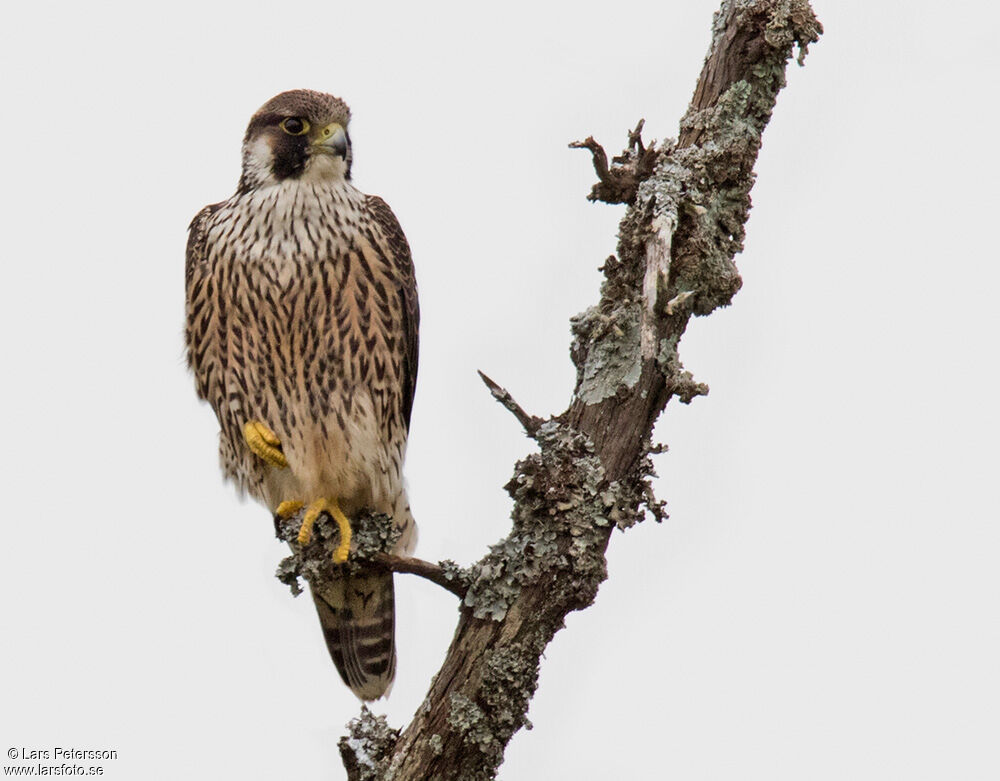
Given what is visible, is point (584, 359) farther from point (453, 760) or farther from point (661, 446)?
point (453, 760)

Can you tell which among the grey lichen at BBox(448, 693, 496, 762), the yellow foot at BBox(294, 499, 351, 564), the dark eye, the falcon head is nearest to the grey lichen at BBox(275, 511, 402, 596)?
the yellow foot at BBox(294, 499, 351, 564)

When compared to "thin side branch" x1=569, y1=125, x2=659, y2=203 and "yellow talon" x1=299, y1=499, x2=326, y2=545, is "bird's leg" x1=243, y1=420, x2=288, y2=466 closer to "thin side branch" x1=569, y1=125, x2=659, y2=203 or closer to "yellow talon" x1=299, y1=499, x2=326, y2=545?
"yellow talon" x1=299, y1=499, x2=326, y2=545

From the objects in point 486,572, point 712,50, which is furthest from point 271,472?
point 712,50

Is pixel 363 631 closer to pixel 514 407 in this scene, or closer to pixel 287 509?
pixel 287 509

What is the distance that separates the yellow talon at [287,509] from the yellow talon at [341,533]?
0.44 feet

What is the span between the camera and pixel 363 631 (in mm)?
4648

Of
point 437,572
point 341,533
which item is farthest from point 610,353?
point 341,533

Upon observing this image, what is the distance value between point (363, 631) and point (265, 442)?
2.47 feet

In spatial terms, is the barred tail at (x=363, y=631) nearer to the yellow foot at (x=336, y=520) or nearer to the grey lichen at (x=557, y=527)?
the yellow foot at (x=336, y=520)

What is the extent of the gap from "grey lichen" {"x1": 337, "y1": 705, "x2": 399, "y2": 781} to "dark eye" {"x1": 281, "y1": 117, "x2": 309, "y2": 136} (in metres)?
2.03

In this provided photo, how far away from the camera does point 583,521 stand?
3523mm

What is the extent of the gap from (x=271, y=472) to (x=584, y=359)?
143 centimetres

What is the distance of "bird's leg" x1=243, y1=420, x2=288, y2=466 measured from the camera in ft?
14.7

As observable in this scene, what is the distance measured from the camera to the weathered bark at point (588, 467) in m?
3.51
